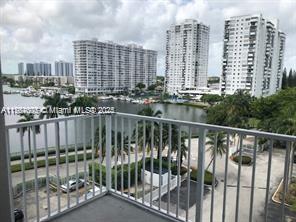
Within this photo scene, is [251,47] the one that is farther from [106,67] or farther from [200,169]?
[200,169]

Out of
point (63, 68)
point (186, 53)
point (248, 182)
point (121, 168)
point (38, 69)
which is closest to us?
point (121, 168)

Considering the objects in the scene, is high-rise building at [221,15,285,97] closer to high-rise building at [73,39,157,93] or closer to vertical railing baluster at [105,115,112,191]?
high-rise building at [73,39,157,93]

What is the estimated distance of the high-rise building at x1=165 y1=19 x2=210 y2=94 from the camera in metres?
5.08

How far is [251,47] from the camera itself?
541 centimetres

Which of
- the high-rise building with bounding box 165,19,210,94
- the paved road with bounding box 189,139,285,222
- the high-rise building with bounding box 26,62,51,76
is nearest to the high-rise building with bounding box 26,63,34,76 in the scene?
the high-rise building with bounding box 26,62,51,76

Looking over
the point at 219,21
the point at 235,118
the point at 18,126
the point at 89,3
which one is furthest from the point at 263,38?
the point at 235,118

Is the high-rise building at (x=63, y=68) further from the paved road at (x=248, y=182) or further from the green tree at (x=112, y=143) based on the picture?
the paved road at (x=248, y=182)

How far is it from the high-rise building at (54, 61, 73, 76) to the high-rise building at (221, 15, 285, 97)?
3.60 meters

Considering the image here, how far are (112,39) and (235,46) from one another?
290cm

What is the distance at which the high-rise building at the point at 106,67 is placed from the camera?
3.70m

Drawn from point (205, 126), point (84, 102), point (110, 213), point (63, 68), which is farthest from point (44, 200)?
point (63, 68)

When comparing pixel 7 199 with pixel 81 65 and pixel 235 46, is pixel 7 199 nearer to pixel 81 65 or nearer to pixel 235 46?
pixel 81 65

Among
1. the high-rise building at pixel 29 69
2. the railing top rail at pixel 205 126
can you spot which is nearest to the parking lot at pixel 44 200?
the railing top rail at pixel 205 126

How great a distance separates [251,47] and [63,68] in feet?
13.8
